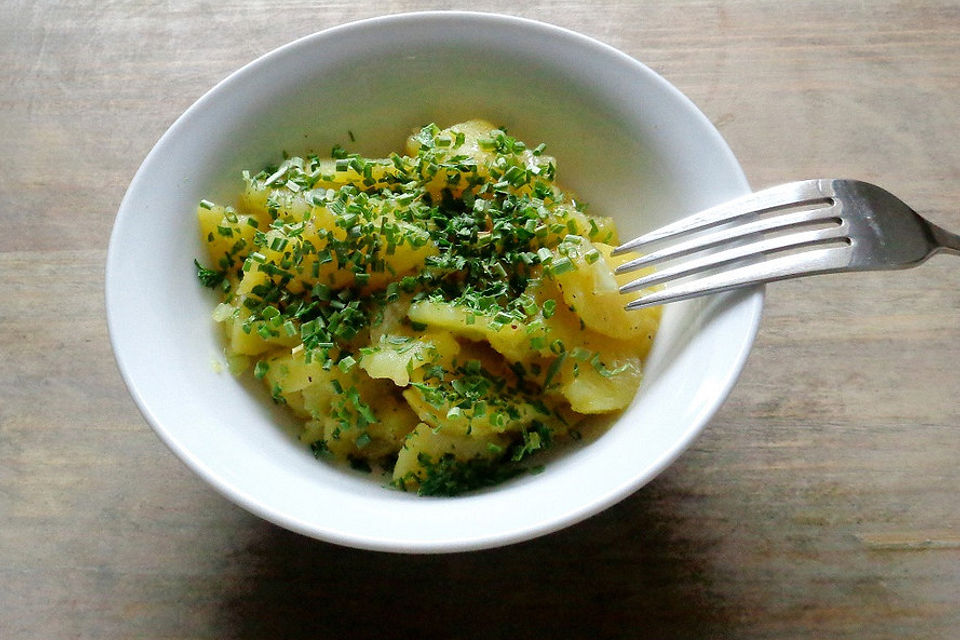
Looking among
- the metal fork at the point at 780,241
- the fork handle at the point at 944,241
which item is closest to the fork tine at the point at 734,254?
the metal fork at the point at 780,241

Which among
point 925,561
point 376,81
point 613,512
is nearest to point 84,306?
point 376,81

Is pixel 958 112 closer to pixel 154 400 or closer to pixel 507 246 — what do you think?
pixel 507 246

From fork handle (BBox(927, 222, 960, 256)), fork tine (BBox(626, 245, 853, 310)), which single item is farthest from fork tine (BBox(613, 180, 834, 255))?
fork handle (BBox(927, 222, 960, 256))

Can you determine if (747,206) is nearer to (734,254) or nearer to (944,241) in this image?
(734,254)

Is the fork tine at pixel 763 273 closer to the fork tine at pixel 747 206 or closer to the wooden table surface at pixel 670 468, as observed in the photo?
the fork tine at pixel 747 206

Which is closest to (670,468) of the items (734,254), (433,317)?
(734,254)

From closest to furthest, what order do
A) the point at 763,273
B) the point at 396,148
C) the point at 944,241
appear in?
the point at 763,273 → the point at 944,241 → the point at 396,148
